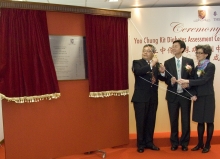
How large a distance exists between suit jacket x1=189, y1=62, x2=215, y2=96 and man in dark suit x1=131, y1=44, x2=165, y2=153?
458 millimetres

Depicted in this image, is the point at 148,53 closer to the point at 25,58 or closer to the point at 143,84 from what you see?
the point at 143,84

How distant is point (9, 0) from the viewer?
276 cm

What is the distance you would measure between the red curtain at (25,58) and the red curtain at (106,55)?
20.6 inches

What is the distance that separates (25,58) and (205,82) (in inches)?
89.6

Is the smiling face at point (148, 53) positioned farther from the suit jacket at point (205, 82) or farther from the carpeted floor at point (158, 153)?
the carpeted floor at point (158, 153)

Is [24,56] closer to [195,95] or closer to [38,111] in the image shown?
[38,111]

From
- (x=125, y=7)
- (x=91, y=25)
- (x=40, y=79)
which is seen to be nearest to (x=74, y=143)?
(x=40, y=79)

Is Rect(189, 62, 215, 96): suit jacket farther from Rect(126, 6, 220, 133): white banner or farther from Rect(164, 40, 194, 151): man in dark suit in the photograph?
Rect(126, 6, 220, 133): white banner

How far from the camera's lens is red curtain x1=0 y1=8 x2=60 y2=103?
110 inches

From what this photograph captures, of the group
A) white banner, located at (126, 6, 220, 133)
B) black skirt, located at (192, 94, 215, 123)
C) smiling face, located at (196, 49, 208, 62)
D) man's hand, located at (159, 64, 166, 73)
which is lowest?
black skirt, located at (192, 94, 215, 123)

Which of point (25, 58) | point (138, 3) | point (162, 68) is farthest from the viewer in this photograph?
point (138, 3)

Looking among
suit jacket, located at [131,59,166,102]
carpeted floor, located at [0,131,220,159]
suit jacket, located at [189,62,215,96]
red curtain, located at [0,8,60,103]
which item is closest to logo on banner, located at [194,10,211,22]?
suit jacket, located at [189,62,215,96]

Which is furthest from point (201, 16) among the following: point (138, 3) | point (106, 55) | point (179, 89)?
point (106, 55)

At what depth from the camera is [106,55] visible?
3.38 meters
